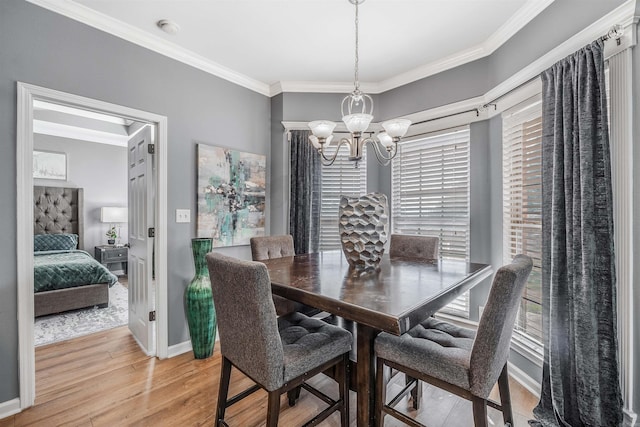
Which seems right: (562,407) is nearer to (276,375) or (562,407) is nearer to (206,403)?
(276,375)

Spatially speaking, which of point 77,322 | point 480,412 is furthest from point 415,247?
point 77,322

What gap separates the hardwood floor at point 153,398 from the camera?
1.73 metres

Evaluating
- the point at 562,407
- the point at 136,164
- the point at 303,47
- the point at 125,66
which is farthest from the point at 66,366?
the point at 562,407

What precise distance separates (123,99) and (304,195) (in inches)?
71.7

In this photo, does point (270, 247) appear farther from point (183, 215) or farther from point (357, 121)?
point (357, 121)

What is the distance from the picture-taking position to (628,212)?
1445 mm

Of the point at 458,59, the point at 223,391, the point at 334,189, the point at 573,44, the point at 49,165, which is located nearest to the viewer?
the point at 223,391

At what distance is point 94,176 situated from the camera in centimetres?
541

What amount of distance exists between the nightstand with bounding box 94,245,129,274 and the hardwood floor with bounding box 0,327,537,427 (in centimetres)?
283

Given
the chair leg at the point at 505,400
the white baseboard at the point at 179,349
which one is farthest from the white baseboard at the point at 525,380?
the white baseboard at the point at 179,349

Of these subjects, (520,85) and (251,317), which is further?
(520,85)

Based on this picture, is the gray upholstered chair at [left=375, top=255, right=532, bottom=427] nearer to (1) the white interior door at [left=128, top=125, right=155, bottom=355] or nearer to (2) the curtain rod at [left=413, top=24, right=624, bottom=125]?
(2) the curtain rod at [left=413, top=24, right=624, bottom=125]

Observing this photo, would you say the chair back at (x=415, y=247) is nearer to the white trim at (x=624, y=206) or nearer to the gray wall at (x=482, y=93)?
the gray wall at (x=482, y=93)

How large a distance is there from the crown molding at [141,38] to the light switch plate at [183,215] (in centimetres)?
138
